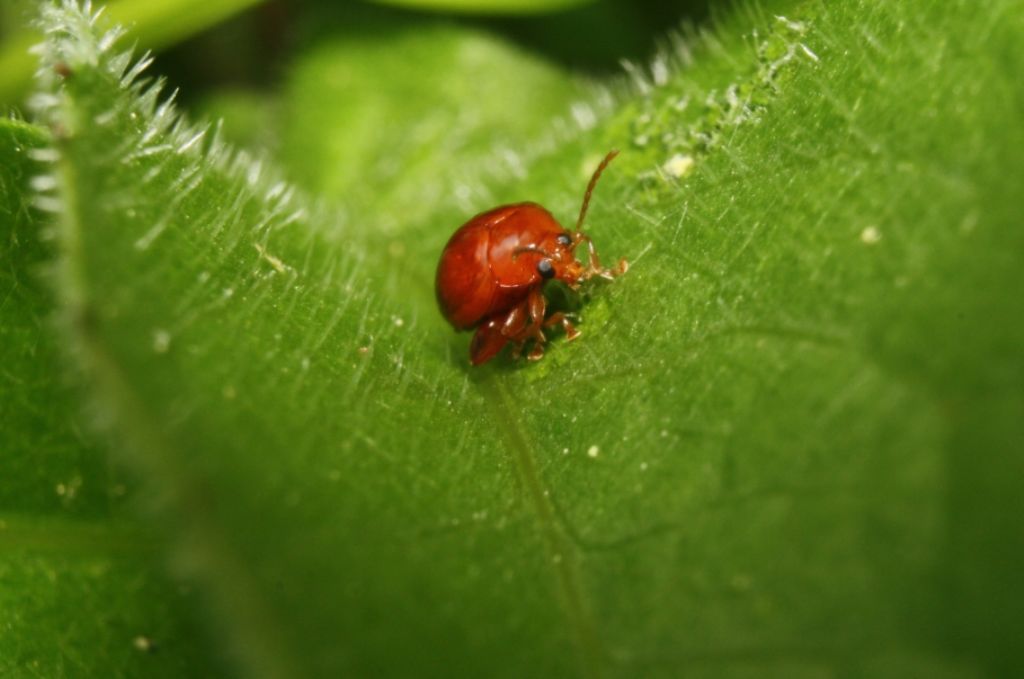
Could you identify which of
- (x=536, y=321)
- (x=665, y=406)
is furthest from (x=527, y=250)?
(x=665, y=406)

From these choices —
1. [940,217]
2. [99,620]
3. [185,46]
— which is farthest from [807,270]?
[185,46]

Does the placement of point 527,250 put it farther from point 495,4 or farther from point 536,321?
point 495,4

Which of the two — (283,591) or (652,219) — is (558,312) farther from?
(283,591)

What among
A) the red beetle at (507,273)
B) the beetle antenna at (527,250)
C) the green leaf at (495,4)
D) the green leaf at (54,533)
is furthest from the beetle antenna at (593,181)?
the green leaf at (54,533)

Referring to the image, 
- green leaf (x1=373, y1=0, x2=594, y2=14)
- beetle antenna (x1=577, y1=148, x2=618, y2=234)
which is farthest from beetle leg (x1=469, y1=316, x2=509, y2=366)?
green leaf (x1=373, y1=0, x2=594, y2=14)

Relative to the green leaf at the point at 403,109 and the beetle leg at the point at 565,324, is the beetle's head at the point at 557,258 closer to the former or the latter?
the beetle leg at the point at 565,324
